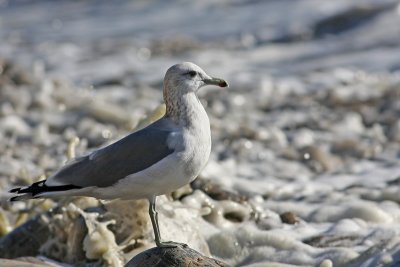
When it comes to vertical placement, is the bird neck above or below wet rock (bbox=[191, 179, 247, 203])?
above

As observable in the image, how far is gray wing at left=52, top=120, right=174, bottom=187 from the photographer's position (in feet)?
13.1

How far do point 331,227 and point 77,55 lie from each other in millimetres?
9148

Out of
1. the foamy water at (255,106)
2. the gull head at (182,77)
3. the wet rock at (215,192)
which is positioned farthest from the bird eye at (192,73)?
the wet rock at (215,192)

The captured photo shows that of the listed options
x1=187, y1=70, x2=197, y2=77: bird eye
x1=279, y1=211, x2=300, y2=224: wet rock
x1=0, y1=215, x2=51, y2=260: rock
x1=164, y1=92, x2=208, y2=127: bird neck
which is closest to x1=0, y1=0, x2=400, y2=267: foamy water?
x1=279, y1=211, x2=300, y2=224: wet rock

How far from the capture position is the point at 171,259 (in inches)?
155

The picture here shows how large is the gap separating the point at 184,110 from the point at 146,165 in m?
0.34

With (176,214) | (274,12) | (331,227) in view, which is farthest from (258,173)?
(274,12)

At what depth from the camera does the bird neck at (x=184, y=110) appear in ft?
→ 13.5

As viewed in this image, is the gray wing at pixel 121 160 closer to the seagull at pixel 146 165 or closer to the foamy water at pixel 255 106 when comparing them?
the seagull at pixel 146 165

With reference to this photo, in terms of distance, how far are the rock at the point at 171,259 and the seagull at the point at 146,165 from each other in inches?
2.7

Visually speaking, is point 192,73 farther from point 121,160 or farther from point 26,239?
point 26,239

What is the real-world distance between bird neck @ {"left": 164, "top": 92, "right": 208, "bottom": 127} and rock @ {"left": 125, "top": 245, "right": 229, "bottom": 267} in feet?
1.81

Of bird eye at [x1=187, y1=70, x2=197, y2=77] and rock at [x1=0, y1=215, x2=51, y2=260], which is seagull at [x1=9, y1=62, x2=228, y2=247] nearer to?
bird eye at [x1=187, y1=70, x2=197, y2=77]

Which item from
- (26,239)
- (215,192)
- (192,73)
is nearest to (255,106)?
(215,192)
